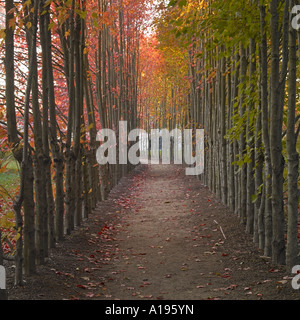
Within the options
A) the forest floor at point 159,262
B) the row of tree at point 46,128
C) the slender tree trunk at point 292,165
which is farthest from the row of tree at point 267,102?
the row of tree at point 46,128

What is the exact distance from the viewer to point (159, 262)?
7422 millimetres

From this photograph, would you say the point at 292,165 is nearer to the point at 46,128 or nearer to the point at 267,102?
the point at 267,102

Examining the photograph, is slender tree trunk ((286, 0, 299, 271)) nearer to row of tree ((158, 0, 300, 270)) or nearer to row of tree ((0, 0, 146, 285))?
row of tree ((158, 0, 300, 270))

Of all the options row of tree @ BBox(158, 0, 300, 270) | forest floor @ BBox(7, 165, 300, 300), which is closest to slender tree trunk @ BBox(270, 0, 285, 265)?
row of tree @ BBox(158, 0, 300, 270)

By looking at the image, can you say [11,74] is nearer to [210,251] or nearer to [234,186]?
[210,251]

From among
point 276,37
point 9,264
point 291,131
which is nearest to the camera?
point 291,131

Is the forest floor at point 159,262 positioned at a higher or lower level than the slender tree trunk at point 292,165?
lower

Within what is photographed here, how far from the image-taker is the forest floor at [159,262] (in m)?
5.52

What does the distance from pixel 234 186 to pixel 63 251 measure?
5.32m

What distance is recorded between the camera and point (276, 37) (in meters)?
6.05

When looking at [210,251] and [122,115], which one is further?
[122,115]

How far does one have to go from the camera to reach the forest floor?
552cm

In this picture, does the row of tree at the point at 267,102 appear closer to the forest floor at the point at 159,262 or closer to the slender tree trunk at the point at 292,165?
the slender tree trunk at the point at 292,165
